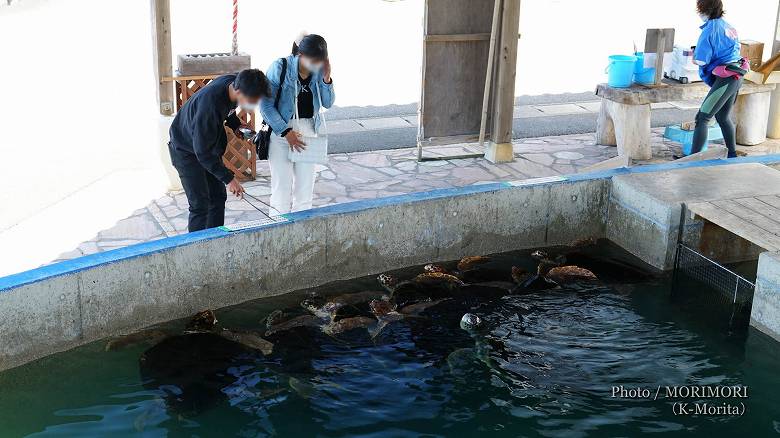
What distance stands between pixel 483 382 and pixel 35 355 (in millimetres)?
3481

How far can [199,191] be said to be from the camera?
745 centimetres

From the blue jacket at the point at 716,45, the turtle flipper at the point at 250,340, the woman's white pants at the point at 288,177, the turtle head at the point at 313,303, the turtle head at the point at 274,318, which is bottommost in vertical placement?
the turtle flipper at the point at 250,340

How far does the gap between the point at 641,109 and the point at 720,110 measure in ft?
3.13

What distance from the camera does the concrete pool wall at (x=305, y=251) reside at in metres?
6.61

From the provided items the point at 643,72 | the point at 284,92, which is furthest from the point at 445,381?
the point at 643,72

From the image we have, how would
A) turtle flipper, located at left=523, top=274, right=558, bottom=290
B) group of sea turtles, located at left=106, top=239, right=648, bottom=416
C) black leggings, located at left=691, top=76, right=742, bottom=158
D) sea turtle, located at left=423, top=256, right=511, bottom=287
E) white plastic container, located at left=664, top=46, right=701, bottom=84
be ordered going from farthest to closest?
white plastic container, located at left=664, top=46, right=701, bottom=84, black leggings, located at left=691, top=76, right=742, bottom=158, sea turtle, located at left=423, top=256, right=511, bottom=287, turtle flipper, located at left=523, top=274, right=558, bottom=290, group of sea turtles, located at left=106, top=239, right=648, bottom=416

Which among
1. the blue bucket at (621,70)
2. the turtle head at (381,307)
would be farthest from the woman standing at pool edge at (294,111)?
the blue bucket at (621,70)

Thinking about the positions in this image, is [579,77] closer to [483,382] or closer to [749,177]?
[749,177]

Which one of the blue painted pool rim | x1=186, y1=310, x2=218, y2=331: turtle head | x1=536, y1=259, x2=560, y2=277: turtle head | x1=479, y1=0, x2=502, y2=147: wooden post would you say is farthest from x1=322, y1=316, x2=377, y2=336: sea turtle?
x1=479, y1=0, x2=502, y2=147: wooden post

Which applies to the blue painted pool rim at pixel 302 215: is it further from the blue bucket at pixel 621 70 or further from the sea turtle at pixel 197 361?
the blue bucket at pixel 621 70

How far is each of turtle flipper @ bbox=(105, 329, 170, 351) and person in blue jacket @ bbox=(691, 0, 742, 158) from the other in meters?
7.06

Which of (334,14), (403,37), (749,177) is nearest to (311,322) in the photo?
(749,177)

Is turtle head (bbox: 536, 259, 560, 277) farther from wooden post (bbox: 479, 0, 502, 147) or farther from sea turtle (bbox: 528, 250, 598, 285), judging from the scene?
wooden post (bbox: 479, 0, 502, 147)

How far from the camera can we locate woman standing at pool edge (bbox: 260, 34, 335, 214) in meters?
7.36
